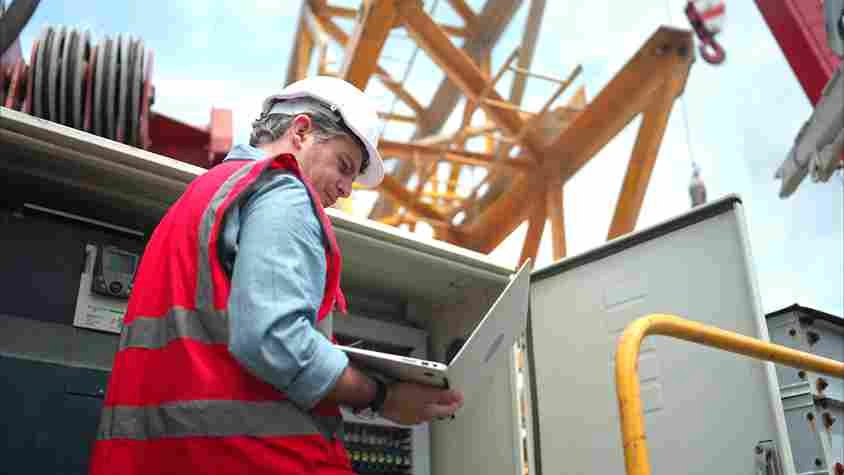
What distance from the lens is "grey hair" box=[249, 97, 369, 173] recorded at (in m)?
1.48

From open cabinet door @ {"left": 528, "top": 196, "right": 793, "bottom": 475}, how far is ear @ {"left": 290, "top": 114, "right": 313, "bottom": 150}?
4.30 feet

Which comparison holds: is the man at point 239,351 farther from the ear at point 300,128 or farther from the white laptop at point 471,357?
the ear at point 300,128

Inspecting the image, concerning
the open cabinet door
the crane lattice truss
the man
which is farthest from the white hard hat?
the crane lattice truss

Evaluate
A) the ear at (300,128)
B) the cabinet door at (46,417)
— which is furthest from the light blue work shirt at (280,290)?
the cabinet door at (46,417)

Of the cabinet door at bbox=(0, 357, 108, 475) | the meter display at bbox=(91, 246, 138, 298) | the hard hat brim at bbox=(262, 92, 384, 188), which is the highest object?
the meter display at bbox=(91, 246, 138, 298)

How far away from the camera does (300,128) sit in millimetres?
1472

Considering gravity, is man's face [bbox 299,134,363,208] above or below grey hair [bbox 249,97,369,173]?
below

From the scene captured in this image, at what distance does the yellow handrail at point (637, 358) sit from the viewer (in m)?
1.50

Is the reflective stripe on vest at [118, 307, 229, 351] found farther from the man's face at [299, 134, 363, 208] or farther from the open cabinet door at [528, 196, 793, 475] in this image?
→ the open cabinet door at [528, 196, 793, 475]

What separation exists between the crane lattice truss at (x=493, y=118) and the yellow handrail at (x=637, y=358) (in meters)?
4.62

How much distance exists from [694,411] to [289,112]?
1402 millimetres

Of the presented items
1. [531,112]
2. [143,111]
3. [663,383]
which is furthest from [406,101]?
[663,383]

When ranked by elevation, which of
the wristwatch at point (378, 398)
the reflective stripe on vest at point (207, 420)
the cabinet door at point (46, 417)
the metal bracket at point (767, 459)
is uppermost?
the cabinet door at point (46, 417)

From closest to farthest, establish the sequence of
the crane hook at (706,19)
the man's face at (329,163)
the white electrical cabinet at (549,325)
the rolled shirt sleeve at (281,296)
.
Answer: the rolled shirt sleeve at (281,296)
the man's face at (329,163)
the white electrical cabinet at (549,325)
the crane hook at (706,19)
